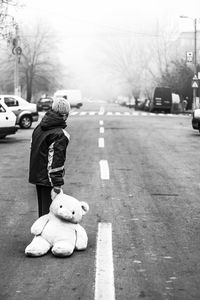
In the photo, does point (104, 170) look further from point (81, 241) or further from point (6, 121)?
point (6, 121)

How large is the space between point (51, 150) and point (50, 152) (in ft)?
0.08

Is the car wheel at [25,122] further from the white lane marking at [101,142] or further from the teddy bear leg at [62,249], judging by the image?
the teddy bear leg at [62,249]

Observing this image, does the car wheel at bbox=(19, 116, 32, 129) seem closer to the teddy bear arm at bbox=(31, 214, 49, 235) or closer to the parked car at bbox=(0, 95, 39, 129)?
the parked car at bbox=(0, 95, 39, 129)

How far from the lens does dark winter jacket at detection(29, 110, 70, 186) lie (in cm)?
581

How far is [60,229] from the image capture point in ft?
19.0

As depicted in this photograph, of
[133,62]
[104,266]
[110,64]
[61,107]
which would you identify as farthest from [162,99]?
[110,64]

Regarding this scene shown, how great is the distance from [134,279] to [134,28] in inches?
3849

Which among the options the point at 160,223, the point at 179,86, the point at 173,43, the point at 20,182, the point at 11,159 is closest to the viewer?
the point at 160,223

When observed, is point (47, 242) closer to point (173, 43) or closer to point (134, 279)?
point (134, 279)

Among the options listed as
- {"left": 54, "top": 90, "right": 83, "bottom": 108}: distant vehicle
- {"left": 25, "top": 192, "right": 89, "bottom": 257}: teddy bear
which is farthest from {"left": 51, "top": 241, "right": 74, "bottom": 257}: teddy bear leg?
{"left": 54, "top": 90, "right": 83, "bottom": 108}: distant vehicle

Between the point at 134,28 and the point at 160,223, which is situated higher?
the point at 134,28

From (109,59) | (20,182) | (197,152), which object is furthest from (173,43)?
(20,182)

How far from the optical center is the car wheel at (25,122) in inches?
1056

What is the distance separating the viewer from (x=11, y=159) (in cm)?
1493
